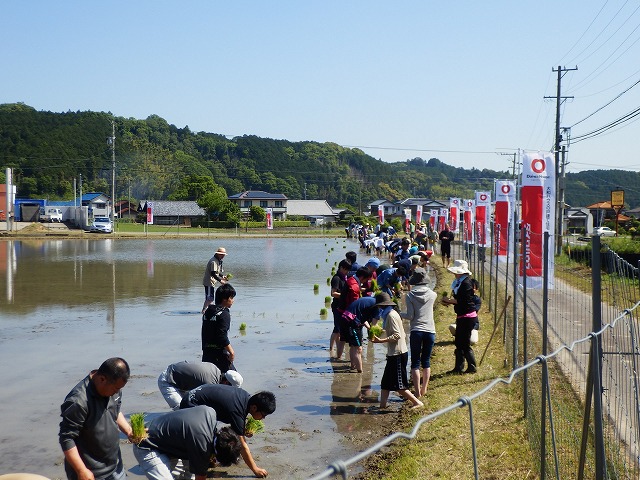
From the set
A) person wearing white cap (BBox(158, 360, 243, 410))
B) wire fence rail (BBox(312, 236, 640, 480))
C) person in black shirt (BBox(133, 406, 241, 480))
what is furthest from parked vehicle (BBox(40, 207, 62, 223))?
person in black shirt (BBox(133, 406, 241, 480))

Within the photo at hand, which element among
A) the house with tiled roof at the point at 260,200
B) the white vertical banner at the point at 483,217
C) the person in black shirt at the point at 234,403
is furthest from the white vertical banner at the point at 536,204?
the house with tiled roof at the point at 260,200

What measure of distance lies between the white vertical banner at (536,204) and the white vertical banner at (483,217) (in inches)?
404

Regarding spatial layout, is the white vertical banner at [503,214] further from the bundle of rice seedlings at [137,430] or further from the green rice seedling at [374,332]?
the bundle of rice seedlings at [137,430]

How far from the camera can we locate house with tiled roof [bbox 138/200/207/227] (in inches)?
3460

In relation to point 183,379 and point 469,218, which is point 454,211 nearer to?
point 469,218

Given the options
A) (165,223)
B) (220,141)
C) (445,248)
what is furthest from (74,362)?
(220,141)

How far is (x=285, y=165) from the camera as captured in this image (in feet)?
491

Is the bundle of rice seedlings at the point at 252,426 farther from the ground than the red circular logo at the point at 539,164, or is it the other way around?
the red circular logo at the point at 539,164

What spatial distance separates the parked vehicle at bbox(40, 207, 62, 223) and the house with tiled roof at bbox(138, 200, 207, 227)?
35.2ft

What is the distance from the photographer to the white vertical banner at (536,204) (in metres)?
9.51

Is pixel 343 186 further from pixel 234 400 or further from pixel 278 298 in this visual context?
pixel 234 400

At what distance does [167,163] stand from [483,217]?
95692 mm

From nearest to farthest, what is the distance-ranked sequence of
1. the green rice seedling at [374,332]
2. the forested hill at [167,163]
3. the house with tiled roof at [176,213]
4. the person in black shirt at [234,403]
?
the person in black shirt at [234,403] < the green rice seedling at [374,332] < the house with tiled roof at [176,213] < the forested hill at [167,163]

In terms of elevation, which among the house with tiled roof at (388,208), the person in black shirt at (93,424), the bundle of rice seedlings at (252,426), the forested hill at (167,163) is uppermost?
the forested hill at (167,163)
